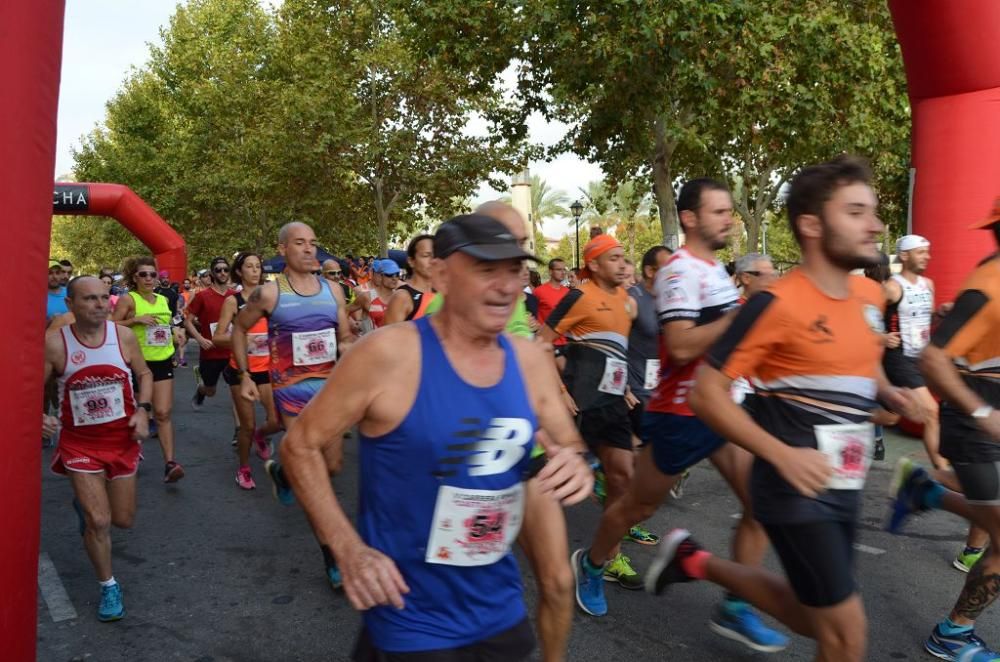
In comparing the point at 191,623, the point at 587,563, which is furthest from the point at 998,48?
the point at 191,623

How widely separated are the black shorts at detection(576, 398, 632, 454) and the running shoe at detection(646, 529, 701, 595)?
5.66 feet

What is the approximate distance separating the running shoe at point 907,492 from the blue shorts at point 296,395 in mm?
3270

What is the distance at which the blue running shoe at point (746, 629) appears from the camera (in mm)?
3715

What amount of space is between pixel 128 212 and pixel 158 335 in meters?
17.8

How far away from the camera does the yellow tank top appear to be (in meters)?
8.20

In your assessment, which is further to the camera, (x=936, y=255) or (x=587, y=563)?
(x=936, y=255)

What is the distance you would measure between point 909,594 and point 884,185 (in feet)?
73.1

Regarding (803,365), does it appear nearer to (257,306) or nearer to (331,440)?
(331,440)

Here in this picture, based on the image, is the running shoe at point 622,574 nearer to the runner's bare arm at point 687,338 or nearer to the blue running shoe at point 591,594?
the blue running shoe at point 591,594

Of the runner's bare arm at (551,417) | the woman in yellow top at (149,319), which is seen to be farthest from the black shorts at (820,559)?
the woman in yellow top at (149,319)

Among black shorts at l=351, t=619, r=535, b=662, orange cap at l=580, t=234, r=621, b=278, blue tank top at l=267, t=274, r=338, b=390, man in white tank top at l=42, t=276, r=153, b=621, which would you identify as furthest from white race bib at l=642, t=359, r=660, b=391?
black shorts at l=351, t=619, r=535, b=662

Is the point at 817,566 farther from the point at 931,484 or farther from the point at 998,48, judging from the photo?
the point at 998,48

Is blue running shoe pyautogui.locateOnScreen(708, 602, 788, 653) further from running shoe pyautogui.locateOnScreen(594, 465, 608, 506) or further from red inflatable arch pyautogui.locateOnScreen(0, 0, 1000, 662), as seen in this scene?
red inflatable arch pyautogui.locateOnScreen(0, 0, 1000, 662)

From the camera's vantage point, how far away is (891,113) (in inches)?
734
